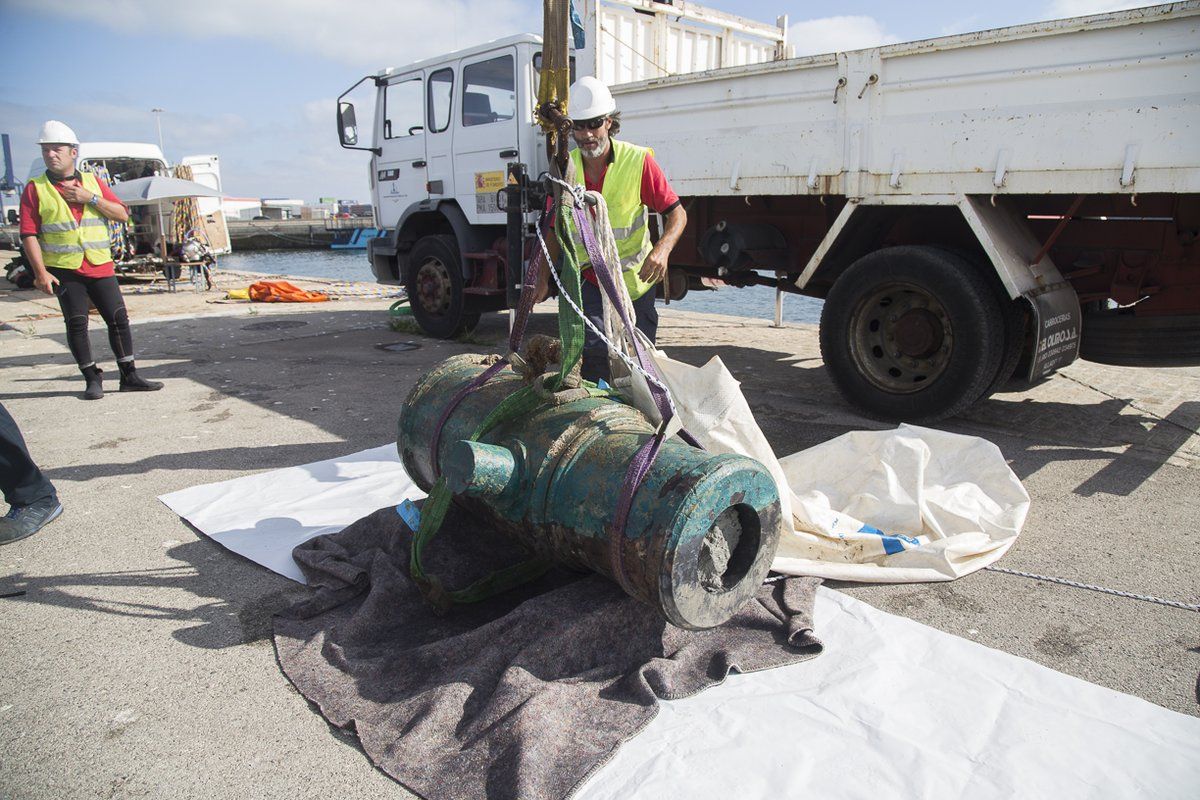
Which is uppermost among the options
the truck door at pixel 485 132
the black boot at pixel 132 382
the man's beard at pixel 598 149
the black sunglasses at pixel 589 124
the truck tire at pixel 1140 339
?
the truck door at pixel 485 132

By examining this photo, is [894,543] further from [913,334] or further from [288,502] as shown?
[288,502]

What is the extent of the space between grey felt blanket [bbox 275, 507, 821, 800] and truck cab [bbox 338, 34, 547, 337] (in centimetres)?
519

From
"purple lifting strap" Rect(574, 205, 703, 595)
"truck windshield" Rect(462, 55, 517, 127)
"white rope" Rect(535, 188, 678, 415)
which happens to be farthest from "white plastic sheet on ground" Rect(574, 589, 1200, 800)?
"truck windshield" Rect(462, 55, 517, 127)

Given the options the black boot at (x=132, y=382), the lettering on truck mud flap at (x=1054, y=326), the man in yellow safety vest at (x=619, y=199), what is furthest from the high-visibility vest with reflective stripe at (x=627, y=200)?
the black boot at (x=132, y=382)

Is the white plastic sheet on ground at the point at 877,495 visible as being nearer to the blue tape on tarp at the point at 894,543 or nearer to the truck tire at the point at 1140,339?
the blue tape on tarp at the point at 894,543

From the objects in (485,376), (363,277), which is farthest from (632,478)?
(363,277)

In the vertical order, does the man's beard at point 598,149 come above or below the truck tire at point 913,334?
above

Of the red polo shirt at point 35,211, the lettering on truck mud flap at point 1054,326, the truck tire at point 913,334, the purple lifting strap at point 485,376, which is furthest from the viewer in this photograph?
the red polo shirt at point 35,211

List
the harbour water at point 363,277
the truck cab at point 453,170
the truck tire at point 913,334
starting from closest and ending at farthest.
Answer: the truck tire at point 913,334
the truck cab at point 453,170
the harbour water at point 363,277

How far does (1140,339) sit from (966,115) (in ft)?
5.56

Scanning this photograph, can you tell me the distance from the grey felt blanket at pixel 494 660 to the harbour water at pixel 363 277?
7.07 m

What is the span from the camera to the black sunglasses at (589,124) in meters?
3.45

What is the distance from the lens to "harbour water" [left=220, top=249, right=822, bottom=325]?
12.1 m

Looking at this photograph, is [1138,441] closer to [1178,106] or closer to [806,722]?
[1178,106]
